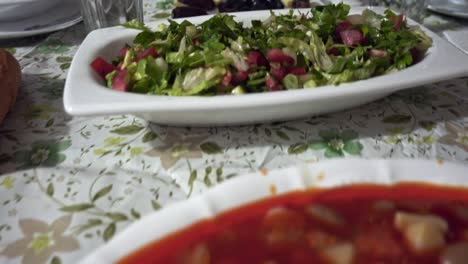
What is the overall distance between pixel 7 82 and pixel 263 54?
61 cm

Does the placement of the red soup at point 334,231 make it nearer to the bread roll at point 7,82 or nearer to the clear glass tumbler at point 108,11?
the bread roll at point 7,82

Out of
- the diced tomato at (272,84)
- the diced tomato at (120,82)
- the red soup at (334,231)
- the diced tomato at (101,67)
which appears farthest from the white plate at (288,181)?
the diced tomato at (101,67)

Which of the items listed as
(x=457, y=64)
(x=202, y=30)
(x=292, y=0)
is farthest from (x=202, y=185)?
(x=292, y=0)

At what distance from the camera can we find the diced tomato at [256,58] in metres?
0.98

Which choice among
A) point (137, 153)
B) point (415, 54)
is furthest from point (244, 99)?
point (415, 54)

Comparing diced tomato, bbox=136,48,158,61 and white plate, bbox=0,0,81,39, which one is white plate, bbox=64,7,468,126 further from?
white plate, bbox=0,0,81,39

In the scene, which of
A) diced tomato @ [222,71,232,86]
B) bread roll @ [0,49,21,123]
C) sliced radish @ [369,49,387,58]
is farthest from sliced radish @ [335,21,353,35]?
bread roll @ [0,49,21,123]

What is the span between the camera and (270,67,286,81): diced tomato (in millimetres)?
961

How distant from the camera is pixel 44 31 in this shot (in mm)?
1452

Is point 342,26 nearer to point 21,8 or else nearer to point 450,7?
point 450,7

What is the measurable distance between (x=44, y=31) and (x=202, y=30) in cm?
65

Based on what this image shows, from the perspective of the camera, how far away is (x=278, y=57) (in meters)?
1.00

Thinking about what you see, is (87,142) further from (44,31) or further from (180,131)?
(44,31)

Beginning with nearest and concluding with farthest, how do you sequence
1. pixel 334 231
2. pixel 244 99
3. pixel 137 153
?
pixel 334 231
pixel 244 99
pixel 137 153
